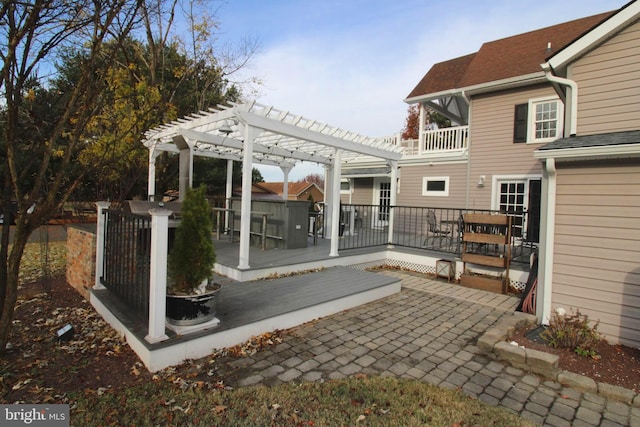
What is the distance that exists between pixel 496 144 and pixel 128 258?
10582mm

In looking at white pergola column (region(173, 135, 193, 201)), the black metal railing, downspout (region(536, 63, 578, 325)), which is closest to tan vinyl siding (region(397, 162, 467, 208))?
downspout (region(536, 63, 578, 325))

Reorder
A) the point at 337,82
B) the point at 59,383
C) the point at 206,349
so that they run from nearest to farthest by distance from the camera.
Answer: the point at 59,383 → the point at 206,349 → the point at 337,82

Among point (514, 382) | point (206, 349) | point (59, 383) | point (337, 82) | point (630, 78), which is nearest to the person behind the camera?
point (59, 383)

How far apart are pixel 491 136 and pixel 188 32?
1226 cm

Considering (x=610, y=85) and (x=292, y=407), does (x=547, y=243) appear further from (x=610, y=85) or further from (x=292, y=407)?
(x=292, y=407)

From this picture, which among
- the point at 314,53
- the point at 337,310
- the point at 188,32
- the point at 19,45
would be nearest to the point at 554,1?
the point at 314,53

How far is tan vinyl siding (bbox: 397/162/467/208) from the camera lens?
11281 mm

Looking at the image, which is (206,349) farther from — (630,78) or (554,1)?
(554,1)

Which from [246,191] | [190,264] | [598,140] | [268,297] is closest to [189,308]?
[190,264]

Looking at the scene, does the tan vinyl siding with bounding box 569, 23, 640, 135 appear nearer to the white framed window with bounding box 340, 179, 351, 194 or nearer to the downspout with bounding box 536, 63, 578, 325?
the downspout with bounding box 536, 63, 578, 325

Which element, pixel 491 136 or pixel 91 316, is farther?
pixel 491 136

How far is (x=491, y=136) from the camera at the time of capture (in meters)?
10.5

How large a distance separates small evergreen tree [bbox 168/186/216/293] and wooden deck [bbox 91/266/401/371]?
528mm

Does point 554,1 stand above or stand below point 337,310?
above
